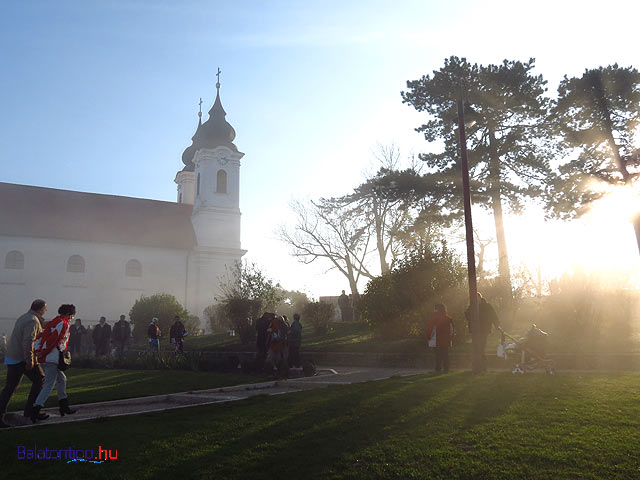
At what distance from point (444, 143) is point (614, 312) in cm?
1237

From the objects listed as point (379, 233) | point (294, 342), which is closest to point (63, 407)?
point (294, 342)

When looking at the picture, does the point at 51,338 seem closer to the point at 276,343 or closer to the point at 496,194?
the point at 276,343

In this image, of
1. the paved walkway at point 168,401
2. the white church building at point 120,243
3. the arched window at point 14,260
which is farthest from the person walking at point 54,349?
the arched window at point 14,260

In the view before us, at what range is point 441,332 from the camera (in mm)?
12781

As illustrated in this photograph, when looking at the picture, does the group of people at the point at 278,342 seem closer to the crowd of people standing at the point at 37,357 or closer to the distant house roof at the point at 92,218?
the crowd of people standing at the point at 37,357

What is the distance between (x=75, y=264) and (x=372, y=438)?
141 ft

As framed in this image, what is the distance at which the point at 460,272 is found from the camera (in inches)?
779

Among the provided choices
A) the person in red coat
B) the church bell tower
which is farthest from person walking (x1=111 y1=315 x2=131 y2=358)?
the church bell tower

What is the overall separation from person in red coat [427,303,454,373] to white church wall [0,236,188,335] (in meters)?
36.6

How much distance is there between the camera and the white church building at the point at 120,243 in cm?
4259

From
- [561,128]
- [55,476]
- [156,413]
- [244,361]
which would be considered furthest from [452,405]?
[561,128]

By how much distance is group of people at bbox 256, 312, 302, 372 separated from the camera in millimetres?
14766

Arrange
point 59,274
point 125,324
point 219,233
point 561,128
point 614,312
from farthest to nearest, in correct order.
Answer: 1. point 219,233
2. point 59,274
3. point 561,128
4. point 125,324
5. point 614,312

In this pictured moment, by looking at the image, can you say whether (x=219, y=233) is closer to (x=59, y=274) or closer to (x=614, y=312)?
(x=59, y=274)
